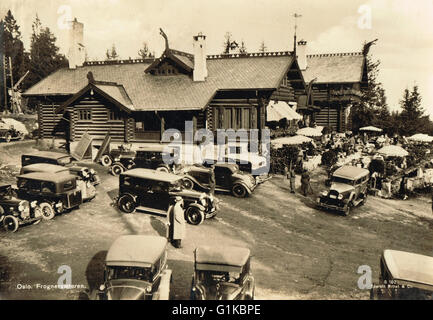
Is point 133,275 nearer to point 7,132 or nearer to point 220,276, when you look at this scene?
point 220,276

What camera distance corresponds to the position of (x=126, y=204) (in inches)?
562

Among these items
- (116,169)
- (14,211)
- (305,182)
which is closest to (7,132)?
(116,169)

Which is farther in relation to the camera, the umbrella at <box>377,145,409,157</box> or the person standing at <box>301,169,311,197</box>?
the umbrella at <box>377,145,409,157</box>

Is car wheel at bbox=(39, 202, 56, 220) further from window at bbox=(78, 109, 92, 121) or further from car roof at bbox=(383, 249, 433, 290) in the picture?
car roof at bbox=(383, 249, 433, 290)

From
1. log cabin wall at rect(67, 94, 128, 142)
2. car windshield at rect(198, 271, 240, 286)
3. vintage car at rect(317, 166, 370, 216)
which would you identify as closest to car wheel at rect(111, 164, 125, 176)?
log cabin wall at rect(67, 94, 128, 142)

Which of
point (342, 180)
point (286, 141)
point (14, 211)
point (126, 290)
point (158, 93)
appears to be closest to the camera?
point (126, 290)

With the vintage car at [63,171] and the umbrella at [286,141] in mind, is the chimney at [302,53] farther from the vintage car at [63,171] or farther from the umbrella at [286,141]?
the vintage car at [63,171]

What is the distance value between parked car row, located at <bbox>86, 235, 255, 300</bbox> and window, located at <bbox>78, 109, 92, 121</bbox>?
16.7 m

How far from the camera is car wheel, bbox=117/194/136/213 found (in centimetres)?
1416

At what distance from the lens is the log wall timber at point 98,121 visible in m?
23.0

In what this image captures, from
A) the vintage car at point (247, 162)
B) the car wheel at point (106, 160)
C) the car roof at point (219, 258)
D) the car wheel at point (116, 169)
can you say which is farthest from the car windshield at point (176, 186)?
the car wheel at point (106, 160)

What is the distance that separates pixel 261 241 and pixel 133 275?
231 inches
